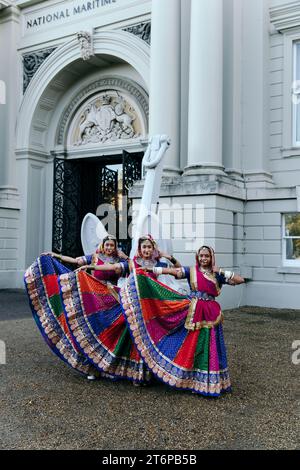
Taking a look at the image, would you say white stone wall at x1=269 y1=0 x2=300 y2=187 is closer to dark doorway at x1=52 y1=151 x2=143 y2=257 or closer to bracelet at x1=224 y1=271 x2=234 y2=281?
dark doorway at x1=52 y1=151 x2=143 y2=257

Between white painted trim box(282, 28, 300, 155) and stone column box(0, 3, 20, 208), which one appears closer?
→ white painted trim box(282, 28, 300, 155)

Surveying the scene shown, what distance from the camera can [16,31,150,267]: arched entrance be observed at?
48.0ft

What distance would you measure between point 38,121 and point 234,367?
1205 cm

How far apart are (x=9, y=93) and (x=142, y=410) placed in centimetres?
1346

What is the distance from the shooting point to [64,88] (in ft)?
51.6

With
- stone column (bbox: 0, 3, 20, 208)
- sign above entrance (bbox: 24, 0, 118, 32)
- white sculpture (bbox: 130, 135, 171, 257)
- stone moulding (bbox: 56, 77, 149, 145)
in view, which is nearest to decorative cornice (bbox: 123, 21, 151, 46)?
sign above entrance (bbox: 24, 0, 118, 32)

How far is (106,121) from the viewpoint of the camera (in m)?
15.3

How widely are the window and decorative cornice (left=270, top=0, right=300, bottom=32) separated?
14.1 ft

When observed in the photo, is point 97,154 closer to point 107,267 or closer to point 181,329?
point 107,267

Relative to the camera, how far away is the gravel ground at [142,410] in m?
3.56

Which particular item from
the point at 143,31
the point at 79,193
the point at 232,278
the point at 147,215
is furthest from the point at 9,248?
the point at 232,278

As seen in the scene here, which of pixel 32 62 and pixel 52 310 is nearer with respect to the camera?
pixel 52 310

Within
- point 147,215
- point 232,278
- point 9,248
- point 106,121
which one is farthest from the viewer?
point 9,248

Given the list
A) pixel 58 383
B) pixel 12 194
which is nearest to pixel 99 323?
pixel 58 383
